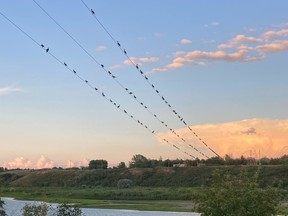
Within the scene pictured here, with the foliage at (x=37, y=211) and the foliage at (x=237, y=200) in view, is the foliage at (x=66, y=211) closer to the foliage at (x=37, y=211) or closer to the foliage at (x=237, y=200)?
the foliage at (x=37, y=211)

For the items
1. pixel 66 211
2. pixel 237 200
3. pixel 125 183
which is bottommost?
pixel 66 211

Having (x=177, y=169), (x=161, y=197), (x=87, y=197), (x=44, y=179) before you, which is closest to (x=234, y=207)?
(x=161, y=197)

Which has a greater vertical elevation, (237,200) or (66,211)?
(237,200)

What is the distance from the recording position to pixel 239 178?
24.0 m

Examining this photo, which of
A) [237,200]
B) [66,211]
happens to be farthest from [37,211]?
[237,200]

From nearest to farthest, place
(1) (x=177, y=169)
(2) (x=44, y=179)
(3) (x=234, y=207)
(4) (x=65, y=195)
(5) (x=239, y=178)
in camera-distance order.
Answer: (3) (x=234, y=207) → (5) (x=239, y=178) → (4) (x=65, y=195) → (1) (x=177, y=169) → (2) (x=44, y=179)

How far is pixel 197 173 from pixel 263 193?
131831mm

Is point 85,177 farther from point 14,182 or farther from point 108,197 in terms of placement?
point 108,197

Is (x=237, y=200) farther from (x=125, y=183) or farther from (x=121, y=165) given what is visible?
(x=121, y=165)

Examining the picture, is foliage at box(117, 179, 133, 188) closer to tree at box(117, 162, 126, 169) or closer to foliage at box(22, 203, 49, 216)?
tree at box(117, 162, 126, 169)

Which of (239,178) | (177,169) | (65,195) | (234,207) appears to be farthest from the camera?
(177,169)

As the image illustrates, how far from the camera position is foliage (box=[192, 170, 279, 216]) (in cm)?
2175

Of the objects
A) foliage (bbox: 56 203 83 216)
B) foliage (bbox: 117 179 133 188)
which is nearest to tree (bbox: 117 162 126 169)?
foliage (bbox: 117 179 133 188)

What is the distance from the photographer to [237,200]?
2186 cm
